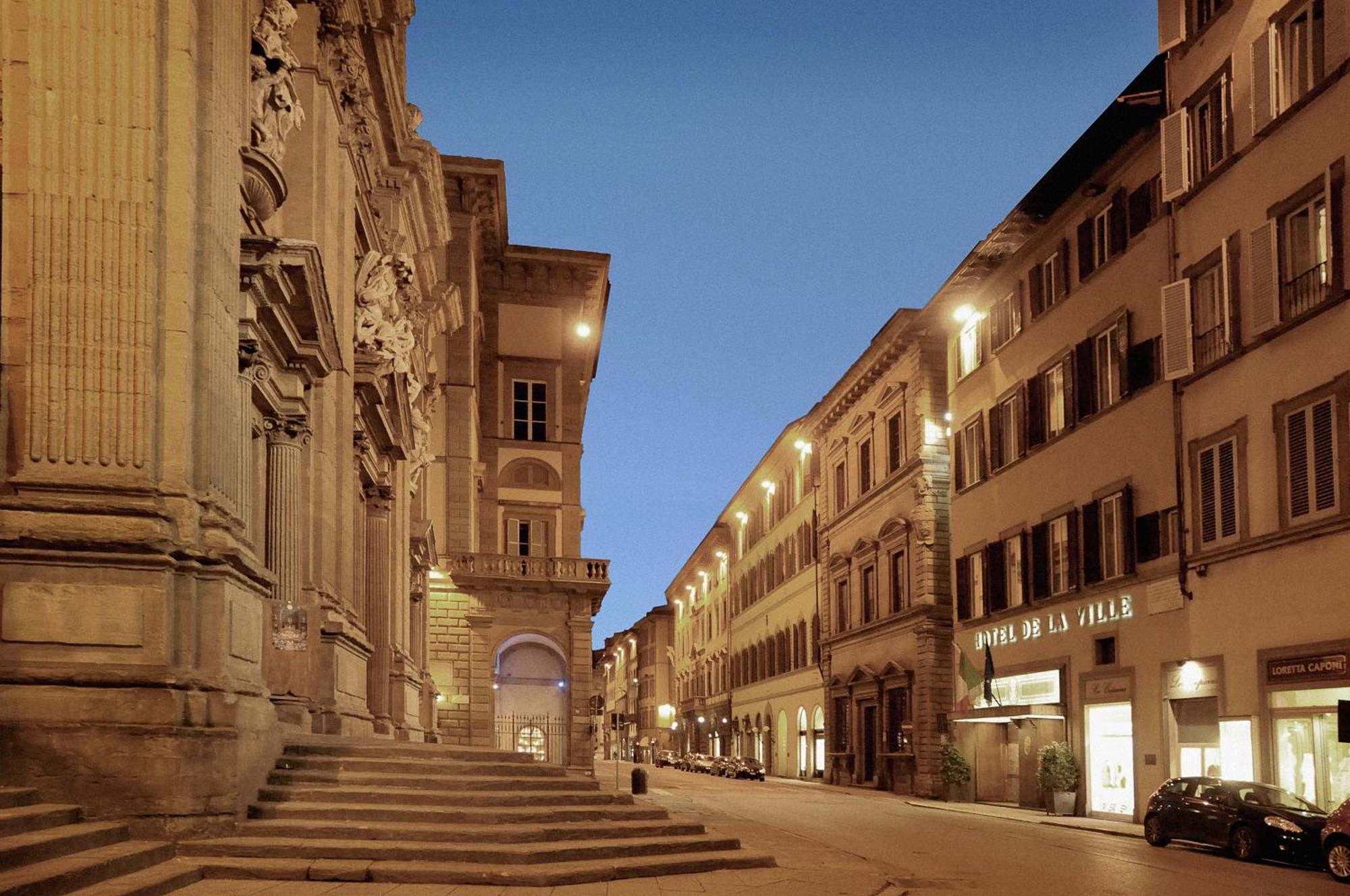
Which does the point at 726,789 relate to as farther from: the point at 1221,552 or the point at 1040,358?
the point at 1221,552

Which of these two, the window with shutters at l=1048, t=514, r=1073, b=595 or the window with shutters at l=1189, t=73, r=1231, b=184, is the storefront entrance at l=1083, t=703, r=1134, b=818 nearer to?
the window with shutters at l=1048, t=514, r=1073, b=595

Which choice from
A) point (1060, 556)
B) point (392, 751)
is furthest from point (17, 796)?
point (1060, 556)

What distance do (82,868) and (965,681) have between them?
3070 cm

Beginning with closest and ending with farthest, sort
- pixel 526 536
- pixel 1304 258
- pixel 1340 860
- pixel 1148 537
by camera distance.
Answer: pixel 1340 860 → pixel 1304 258 → pixel 1148 537 → pixel 526 536

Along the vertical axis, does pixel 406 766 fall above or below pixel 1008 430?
below

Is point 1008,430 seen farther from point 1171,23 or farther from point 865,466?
point 865,466

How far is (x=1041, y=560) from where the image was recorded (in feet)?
116

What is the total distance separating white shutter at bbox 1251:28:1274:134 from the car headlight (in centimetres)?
1148

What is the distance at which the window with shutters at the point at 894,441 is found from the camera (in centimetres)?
4816

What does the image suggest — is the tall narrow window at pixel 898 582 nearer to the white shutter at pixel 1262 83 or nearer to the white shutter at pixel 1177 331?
the white shutter at pixel 1177 331

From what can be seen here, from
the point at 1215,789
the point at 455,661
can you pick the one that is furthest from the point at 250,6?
the point at 455,661

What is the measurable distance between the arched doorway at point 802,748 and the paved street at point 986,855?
27011 mm

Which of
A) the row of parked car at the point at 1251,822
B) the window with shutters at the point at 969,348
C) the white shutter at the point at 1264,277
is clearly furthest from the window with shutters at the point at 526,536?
the white shutter at the point at 1264,277

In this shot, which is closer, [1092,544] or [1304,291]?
[1304,291]
